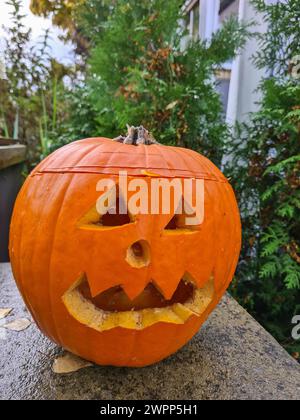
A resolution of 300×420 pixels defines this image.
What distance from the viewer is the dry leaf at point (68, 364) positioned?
0.93m

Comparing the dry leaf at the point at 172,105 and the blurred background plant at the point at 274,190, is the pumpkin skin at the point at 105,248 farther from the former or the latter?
the dry leaf at the point at 172,105

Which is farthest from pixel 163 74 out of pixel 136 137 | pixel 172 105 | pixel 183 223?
pixel 183 223

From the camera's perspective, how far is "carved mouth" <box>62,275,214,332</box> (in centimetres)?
82

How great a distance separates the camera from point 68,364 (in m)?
0.95

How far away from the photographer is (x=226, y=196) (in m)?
0.95

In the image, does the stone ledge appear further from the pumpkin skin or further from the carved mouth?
the carved mouth

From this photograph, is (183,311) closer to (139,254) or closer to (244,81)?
(139,254)

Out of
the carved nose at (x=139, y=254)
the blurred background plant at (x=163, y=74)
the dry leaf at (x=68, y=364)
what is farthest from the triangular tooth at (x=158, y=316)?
the blurred background plant at (x=163, y=74)

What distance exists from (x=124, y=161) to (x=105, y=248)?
0.75 ft

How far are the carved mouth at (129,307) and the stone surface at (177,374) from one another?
185mm

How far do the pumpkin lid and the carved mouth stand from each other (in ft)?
0.92

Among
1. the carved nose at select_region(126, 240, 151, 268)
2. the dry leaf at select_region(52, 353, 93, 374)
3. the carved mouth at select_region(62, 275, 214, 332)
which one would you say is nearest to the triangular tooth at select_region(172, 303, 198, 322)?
the carved mouth at select_region(62, 275, 214, 332)
